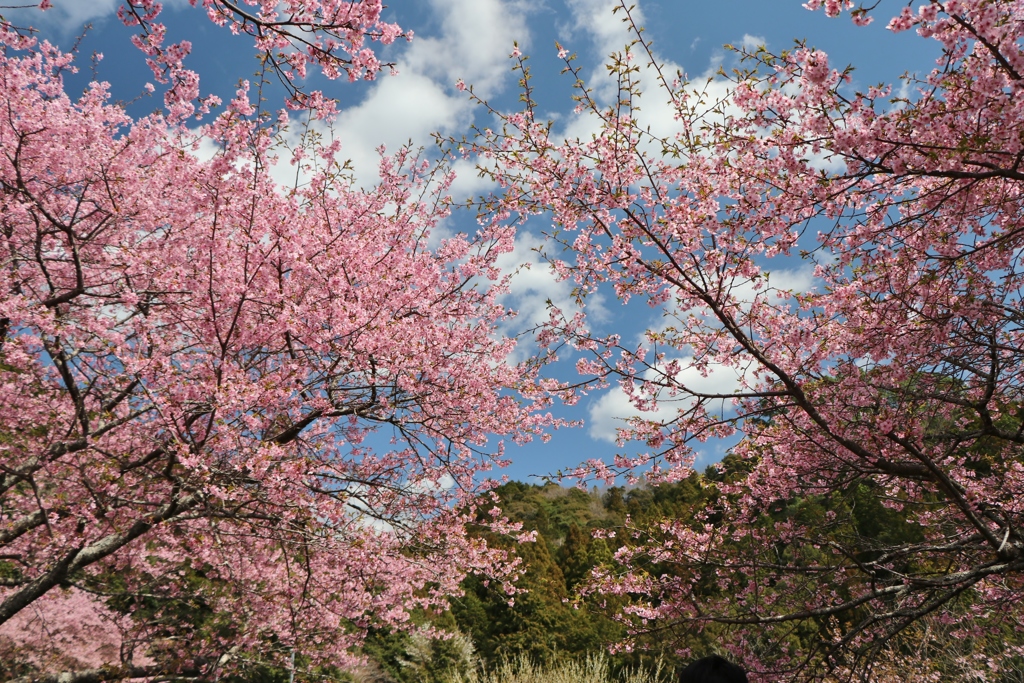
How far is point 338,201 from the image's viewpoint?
661 centimetres

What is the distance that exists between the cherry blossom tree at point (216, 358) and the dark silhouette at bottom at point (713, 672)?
3.29m

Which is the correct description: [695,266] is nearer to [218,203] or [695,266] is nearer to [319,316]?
[319,316]

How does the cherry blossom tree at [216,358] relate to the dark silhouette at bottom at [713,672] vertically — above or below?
above

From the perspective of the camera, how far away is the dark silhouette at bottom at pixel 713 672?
6.44ft

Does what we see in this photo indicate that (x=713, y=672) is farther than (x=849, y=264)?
No

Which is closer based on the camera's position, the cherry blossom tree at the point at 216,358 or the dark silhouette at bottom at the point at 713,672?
the dark silhouette at bottom at the point at 713,672

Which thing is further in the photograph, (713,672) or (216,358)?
(216,358)

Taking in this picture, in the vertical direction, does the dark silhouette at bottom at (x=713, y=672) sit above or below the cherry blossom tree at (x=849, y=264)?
below

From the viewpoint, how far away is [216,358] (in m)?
4.78

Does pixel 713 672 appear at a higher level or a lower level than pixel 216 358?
lower

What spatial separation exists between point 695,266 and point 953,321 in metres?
2.04

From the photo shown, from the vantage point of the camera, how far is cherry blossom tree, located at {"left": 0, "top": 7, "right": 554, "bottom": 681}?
4.62m

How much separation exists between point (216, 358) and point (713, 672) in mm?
4317

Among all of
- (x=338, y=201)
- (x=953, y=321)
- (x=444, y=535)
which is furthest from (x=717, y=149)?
(x=444, y=535)
